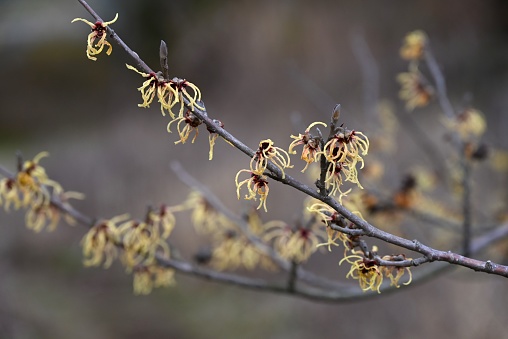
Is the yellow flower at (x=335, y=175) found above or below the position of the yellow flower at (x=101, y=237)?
above

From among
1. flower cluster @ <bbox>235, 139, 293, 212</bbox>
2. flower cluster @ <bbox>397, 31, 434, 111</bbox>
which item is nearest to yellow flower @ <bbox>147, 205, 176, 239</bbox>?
flower cluster @ <bbox>235, 139, 293, 212</bbox>

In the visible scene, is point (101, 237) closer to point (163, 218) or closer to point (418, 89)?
point (163, 218)

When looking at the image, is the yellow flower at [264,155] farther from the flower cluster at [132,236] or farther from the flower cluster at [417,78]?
the flower cluster at [417,78]

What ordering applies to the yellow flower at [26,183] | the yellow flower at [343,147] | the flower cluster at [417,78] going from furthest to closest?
the flower cluster at [417,78] → the yellow flower at [26,183] → the yellow flower at [343,147]

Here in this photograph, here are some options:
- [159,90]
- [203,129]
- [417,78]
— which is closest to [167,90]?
[159,90]

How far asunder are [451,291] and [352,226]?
12.1 feet

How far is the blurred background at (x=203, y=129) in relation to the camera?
4.53 metres

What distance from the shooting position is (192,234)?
533 cm

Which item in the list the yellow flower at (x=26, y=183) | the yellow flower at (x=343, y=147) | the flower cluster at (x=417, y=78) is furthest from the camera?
the flower cluster at (x=417, y=78)

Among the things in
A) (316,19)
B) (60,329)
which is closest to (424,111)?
(316,19)

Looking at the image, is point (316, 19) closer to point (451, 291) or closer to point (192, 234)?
point (192, 234)

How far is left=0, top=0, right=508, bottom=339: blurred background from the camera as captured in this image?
14.9 feet

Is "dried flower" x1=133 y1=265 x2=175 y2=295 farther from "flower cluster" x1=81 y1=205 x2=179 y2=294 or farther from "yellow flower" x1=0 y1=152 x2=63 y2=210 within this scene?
"yellow flower" x1=0 y1=152 x2=63 y2=210

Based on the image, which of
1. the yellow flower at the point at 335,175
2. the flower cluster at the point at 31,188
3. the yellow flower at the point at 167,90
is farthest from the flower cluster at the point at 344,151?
the flower cluster at the point at 31,188
